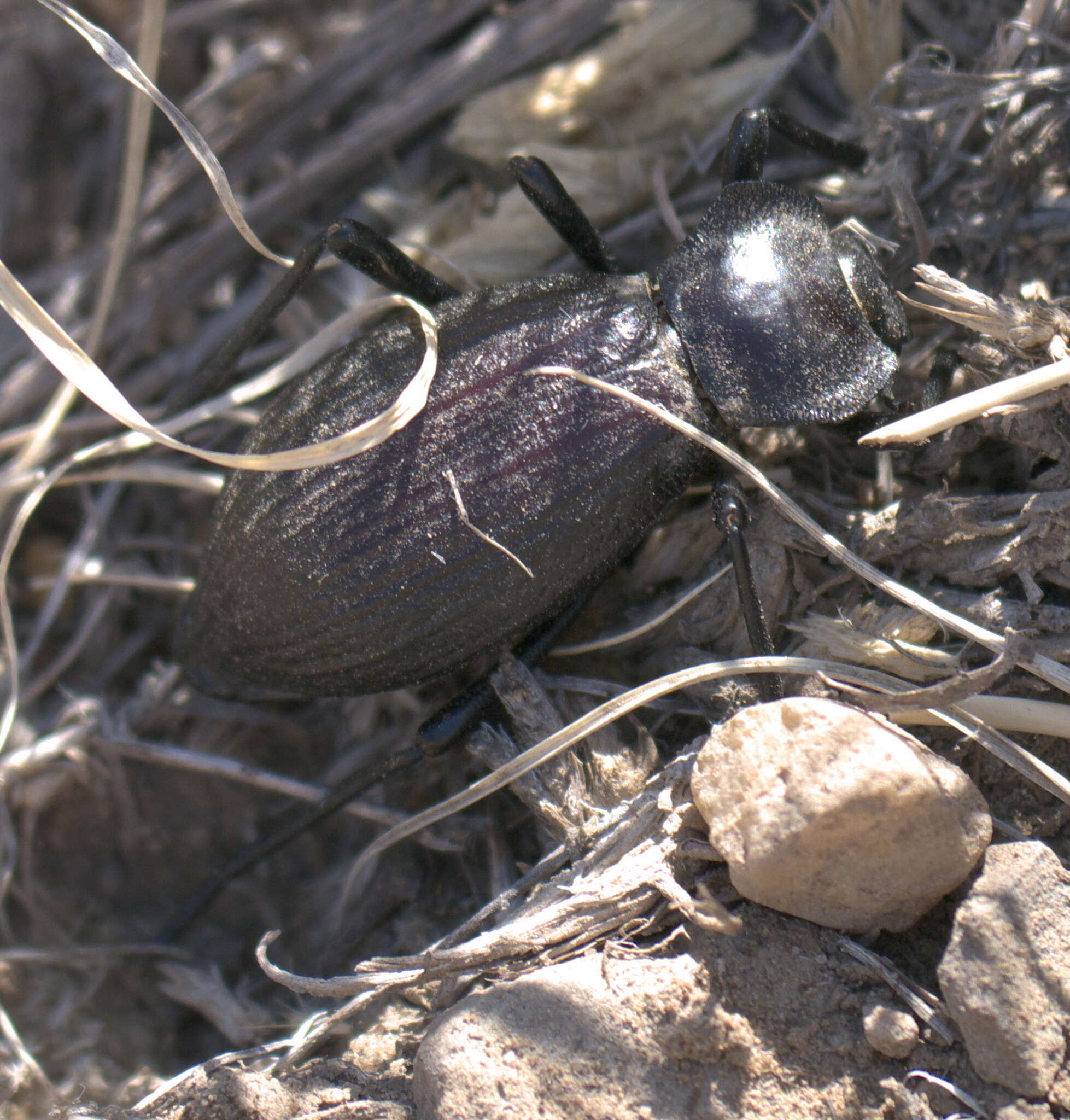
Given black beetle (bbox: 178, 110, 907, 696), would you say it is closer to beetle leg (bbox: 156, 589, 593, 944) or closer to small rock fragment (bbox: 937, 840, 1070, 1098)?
beetle leg (bbox: 156, 589, 593, 944)

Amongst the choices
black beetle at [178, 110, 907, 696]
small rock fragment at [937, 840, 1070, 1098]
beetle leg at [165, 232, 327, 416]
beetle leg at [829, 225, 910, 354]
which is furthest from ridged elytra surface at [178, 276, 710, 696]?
small rock fragment at [937, 840, 1070, 1098]

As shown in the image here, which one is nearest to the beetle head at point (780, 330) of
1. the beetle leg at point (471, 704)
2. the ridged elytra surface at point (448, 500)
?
the ridged elytra surface at point (448, 500)

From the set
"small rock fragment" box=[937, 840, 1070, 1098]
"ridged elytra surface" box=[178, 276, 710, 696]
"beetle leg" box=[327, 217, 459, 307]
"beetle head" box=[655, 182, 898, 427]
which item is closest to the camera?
"small rock fragment" box=[937, 840, 1070, 1098]

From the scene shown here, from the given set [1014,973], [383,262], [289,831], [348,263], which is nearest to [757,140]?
[383,262]

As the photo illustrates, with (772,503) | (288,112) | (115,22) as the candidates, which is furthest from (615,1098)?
(115,22)

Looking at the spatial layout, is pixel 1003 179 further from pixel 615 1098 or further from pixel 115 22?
pixel 115 22
